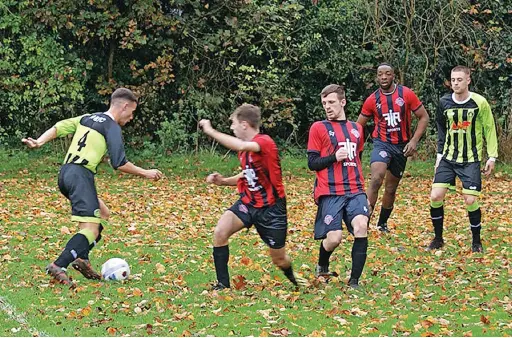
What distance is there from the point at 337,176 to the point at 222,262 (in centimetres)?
141

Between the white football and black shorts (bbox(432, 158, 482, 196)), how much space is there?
399 centimetres

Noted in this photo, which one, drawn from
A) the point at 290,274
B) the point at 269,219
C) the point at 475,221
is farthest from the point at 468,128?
the point at 269,219

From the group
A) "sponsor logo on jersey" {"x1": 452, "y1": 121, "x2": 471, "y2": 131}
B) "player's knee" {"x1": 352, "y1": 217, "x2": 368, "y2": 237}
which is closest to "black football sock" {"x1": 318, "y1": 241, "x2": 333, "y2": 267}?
"player's knee" {"x1": 352, "y1": 217, "x2": 368, "y2": 237}

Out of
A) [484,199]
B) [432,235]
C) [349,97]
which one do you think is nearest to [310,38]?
[349,97]

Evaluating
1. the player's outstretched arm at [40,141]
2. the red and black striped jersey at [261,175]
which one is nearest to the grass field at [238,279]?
the red and black striped jersey at [261,175]

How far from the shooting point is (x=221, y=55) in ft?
71.1

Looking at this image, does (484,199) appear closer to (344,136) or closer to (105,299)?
(344,136)

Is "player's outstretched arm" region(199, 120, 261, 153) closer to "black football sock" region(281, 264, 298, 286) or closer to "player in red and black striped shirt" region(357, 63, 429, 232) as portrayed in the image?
"black football sock" region(281, 264, 298, 286)

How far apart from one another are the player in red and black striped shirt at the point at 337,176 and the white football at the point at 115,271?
199 cm

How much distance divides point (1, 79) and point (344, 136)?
14002 mm

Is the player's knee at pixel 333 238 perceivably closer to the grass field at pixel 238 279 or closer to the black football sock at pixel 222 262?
the grass field at pixel 238 279

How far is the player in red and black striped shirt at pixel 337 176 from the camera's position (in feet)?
28.8

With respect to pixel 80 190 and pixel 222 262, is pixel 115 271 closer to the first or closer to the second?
pixel 80 190

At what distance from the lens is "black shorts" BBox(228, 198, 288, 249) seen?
849 cm
